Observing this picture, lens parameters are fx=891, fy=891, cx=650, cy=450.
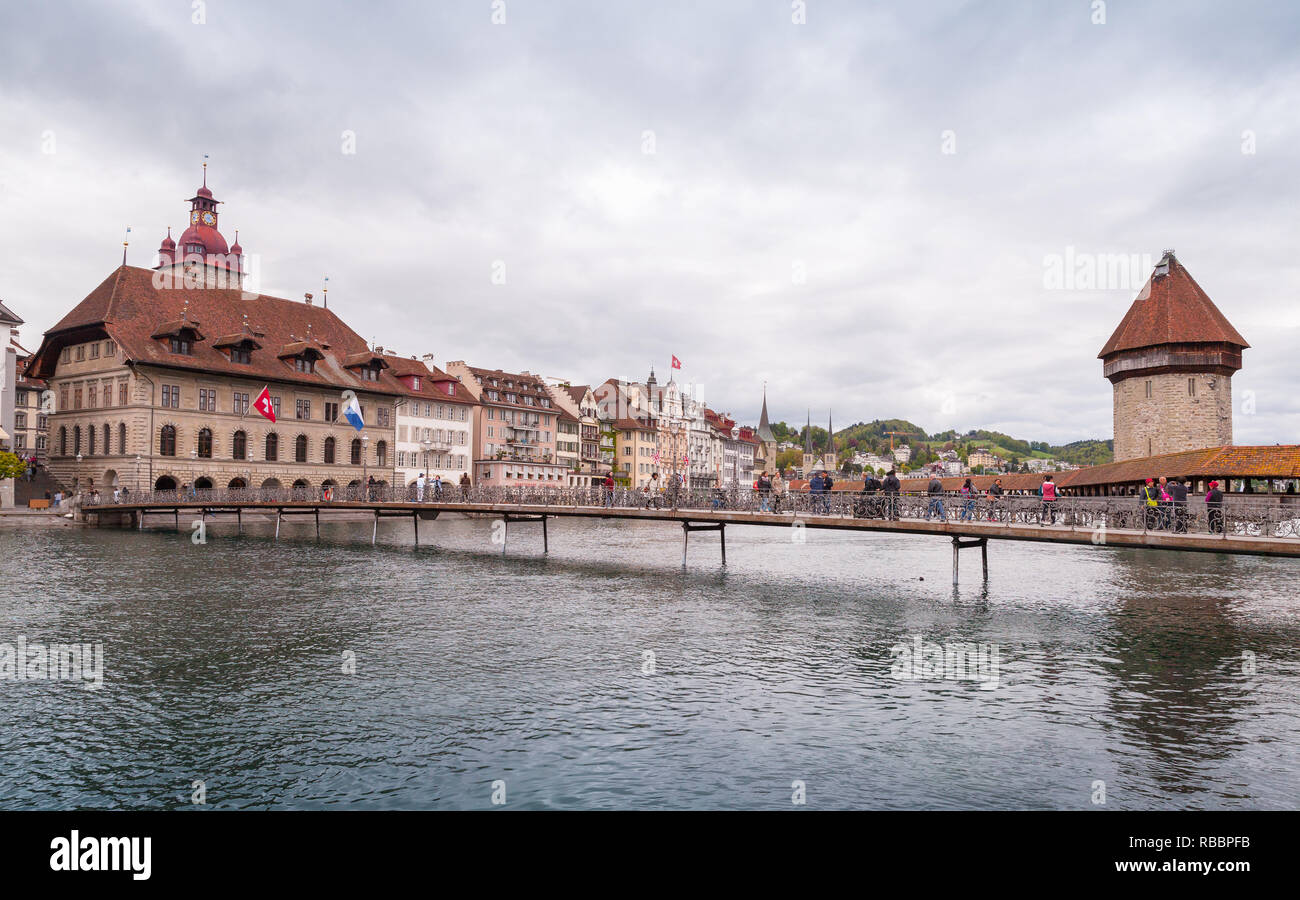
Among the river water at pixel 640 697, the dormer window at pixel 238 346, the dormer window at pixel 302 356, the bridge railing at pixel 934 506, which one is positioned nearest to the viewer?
the river water at pixel 640 697

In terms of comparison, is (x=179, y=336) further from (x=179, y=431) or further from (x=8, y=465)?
(x=8, y=465)

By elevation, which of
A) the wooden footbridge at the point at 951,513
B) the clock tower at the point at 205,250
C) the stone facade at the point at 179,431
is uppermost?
the clock tower at the point at 205,250

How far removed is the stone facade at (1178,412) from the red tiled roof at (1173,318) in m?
2.78

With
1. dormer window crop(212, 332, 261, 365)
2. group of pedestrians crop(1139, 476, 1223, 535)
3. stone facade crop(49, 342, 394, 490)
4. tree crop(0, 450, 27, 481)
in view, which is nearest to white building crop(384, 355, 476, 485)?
stone facade crop(49, 342, 394, 490)

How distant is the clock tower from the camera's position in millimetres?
104000

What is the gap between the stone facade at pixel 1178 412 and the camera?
66.6 m

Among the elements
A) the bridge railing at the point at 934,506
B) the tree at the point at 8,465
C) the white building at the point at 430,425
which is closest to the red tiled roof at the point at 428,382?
the white building at the point at 430,425

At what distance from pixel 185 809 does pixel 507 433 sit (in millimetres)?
100428

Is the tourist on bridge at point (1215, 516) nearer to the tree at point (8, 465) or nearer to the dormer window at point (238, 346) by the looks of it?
the tree at point (8, 465)

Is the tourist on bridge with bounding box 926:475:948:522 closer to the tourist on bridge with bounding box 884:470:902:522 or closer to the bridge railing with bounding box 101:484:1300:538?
the bridge railing with bounding box 101:484:1300:538

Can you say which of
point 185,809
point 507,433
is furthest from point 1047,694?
point 507,433

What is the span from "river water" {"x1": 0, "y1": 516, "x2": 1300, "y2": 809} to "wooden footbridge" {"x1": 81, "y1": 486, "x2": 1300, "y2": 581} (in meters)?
2.40

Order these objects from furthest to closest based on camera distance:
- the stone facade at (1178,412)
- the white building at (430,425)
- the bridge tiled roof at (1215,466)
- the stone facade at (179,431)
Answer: the white building at (430,425), the stone facade at (179,431), the stone facade at (1178,412), the bridge tiled roof at (1215,466)
